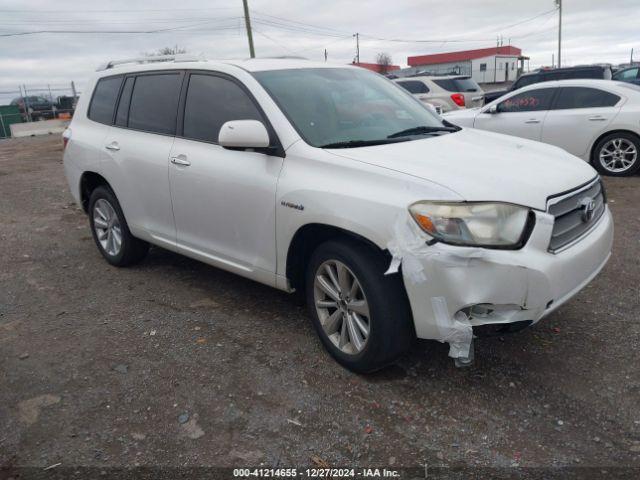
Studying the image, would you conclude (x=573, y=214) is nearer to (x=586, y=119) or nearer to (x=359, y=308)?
(x=359, y=308)

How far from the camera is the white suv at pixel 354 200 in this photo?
2828mm

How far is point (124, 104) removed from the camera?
5090 millimetres

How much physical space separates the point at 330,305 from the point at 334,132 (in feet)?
3.68

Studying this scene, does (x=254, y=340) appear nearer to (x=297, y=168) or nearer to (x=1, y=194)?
(x=297, y=168)

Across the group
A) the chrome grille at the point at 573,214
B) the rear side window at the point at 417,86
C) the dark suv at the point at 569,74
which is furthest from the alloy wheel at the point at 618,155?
the rear side window at the point at 417,86

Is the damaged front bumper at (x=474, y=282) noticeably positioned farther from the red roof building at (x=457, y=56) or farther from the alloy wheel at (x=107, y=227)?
the red roof building at (x=457, y=56)

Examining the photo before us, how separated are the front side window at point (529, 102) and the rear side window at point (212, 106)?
697 cm

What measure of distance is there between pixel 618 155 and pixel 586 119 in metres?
0.74

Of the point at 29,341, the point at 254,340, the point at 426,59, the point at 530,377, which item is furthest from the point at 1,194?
the point at 426,59

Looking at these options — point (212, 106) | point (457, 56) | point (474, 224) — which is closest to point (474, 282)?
point (474, 224)

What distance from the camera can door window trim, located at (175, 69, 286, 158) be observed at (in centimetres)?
359

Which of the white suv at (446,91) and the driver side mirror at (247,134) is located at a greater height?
the driver side mirror at (247,134)

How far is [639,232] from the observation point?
19.7 ft

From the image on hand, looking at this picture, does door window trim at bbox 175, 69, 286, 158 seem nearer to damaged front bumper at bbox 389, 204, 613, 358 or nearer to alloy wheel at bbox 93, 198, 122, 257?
damaged front bumper at bbox 389, 204, 613, 358
